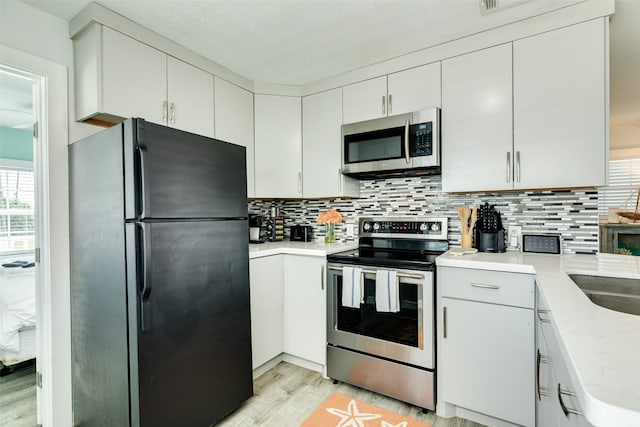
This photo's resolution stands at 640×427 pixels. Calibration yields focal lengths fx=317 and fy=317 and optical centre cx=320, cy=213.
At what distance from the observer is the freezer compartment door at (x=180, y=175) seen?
143 centimetres

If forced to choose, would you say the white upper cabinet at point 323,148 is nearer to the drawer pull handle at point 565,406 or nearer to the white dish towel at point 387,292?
the white dish towel at point 387,292

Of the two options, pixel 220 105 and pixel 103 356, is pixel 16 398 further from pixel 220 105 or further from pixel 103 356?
pixel 220 105

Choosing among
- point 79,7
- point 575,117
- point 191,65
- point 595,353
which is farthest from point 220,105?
point 595,353

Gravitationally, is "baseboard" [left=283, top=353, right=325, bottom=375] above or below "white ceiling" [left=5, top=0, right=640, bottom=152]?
below

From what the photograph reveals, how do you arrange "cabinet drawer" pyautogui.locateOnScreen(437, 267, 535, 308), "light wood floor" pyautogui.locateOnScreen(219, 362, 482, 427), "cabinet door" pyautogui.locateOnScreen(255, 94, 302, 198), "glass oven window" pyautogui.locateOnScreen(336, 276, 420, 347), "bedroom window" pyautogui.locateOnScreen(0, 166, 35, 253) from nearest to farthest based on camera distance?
"cabinet drawer" pyautogui.locateOnScreen(437, 267, 535, 308) → "light wood floor" pyautogui.locateOnScreen(219, 362, 482, 427) → "glass oven window" pyautogui.locateOnScreen(336, 276, 420, 347) → "cabinet door" pyautogui.locateOnScreen(255, 94, 302, 198) → "bedroom window" pyautogui.locateOnScreen(0, 166, 35, 253)

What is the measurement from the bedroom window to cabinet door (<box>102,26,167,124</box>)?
11.5ft

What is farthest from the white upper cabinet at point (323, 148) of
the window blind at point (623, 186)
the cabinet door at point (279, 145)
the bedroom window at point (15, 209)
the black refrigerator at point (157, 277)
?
the window blind at point (623, 186)

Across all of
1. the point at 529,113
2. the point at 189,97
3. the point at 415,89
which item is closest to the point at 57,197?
the point at 189,97

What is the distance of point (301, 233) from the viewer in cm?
312

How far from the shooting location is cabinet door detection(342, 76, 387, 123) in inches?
96.2

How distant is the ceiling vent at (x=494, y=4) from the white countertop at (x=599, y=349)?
4.77 ft

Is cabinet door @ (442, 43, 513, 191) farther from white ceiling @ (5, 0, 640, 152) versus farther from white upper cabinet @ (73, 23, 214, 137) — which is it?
white upper cabinet @ (73, 23, 214, 137)

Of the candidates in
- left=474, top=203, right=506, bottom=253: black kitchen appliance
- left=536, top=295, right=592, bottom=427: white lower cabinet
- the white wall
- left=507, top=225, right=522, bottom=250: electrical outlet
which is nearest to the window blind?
left=507, top=225, right=522, bottom=250: electrical outlet

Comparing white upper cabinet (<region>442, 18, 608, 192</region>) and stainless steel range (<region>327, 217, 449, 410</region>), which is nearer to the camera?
white upper cabinet (<region>442, 18, 608, 192</region>)
